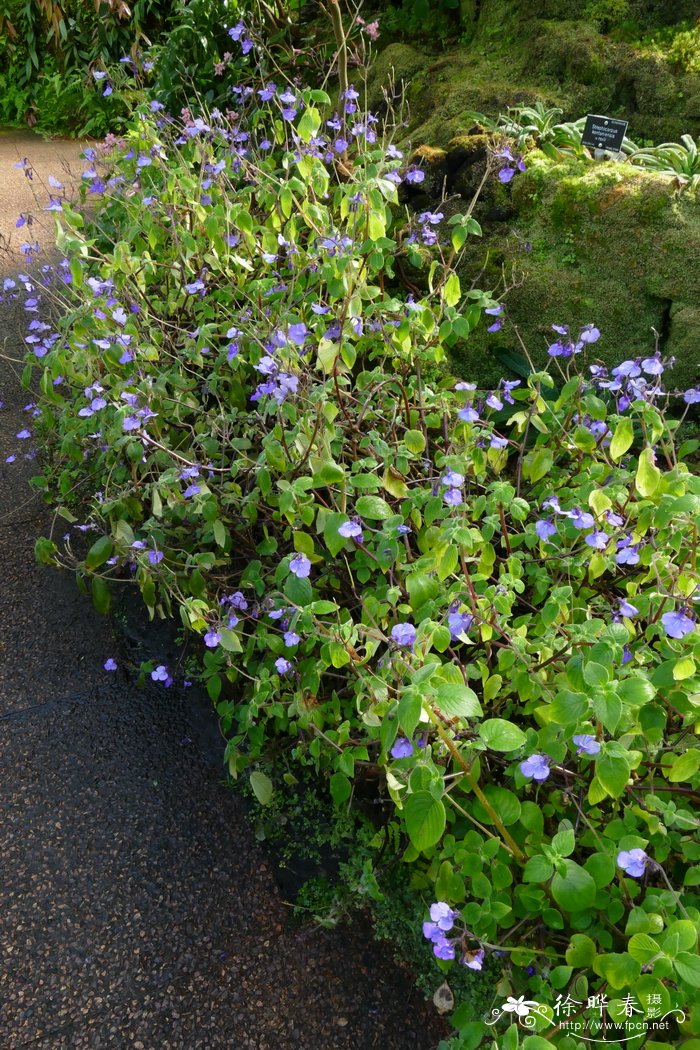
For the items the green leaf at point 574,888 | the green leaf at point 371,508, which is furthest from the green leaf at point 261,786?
the green leaf at point 574,888

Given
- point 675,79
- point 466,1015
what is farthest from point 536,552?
point 675,79

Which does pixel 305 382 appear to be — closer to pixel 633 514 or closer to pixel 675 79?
pixel 633 514

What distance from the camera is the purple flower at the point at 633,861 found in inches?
46.4

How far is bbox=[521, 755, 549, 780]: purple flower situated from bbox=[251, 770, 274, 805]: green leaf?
72 cm

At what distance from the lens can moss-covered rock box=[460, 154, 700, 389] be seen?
254cm

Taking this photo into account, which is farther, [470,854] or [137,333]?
[137,333]

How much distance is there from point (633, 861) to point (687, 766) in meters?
0.19

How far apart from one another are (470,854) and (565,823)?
6.9 inches

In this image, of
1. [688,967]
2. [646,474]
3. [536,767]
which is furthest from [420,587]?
[688,967]

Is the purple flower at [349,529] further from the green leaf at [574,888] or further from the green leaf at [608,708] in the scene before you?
Answer: the green leaf at [574,888]

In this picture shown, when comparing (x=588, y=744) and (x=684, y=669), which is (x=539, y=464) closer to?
(x=684, y=669)

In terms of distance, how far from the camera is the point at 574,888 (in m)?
1.20

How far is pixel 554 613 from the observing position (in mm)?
1537

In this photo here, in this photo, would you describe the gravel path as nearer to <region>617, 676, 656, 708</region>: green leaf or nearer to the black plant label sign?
<region>617, 676, 656, 708</region>: green leaf
